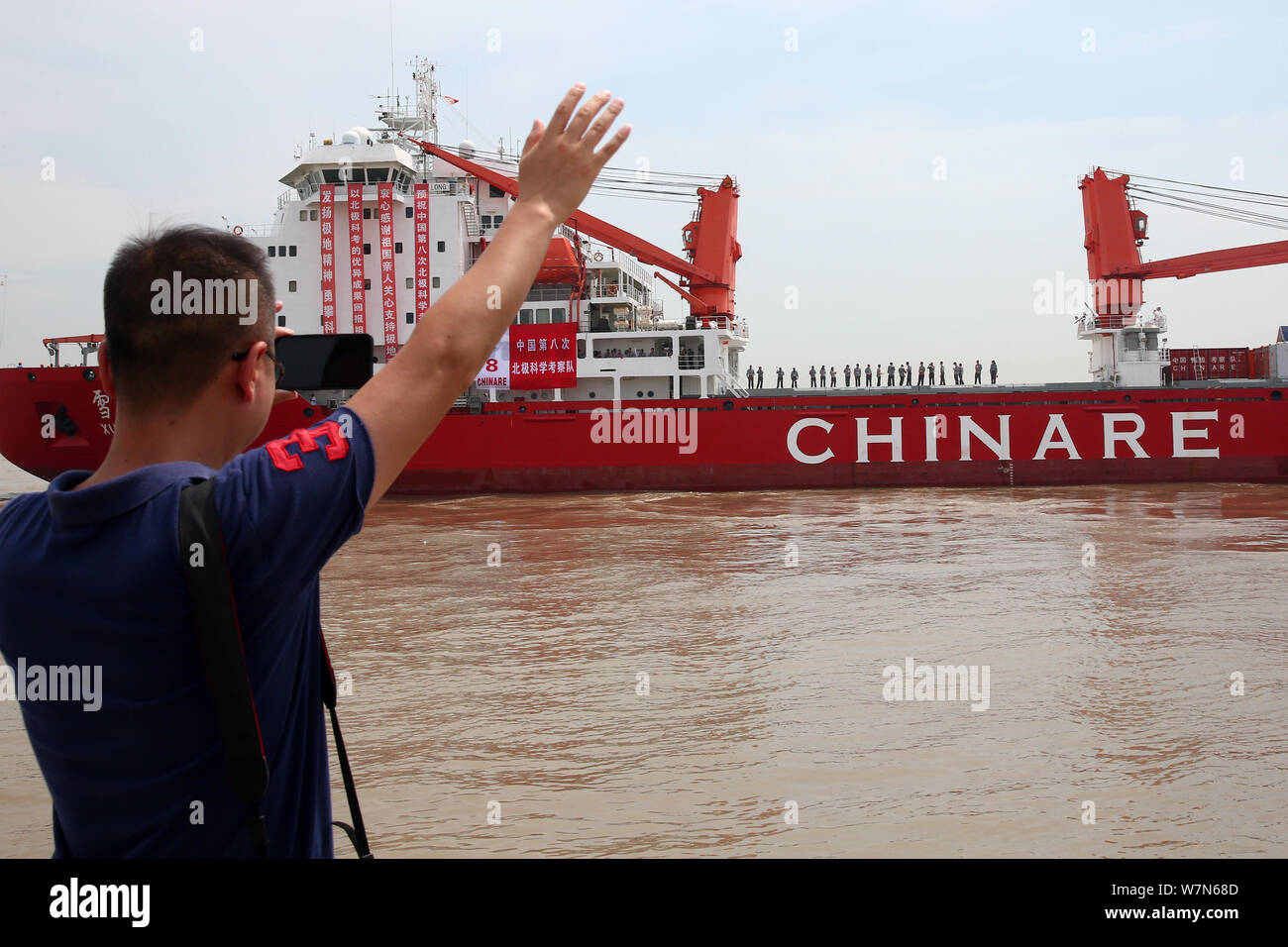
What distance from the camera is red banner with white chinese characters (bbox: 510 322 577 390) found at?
20750 millimetres

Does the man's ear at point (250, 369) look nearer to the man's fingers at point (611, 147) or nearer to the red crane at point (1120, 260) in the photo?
the man's fingers at point (611, 147)

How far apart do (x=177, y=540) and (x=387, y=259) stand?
72.1 feet

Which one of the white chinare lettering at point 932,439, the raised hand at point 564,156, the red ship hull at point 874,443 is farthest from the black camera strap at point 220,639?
the white chinare lettering at point 932,439

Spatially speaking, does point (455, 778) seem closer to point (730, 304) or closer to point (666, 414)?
point (666, 414)

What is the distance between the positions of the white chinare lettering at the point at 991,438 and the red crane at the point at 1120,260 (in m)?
4.30

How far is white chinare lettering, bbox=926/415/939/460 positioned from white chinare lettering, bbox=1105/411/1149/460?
Result: 3.43 metres

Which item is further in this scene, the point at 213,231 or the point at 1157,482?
the point at 1157,482

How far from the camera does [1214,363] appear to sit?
25.2 m

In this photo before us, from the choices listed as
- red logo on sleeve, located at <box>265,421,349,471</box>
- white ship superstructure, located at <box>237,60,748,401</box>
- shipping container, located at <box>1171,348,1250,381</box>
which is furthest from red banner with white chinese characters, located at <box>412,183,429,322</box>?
red logo on sleeve, located at <box>265,421,349,471</box>

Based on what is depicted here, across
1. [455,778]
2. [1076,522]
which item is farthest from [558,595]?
[1076,522]

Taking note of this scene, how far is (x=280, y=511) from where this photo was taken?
865mm

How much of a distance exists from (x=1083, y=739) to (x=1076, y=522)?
9.74m

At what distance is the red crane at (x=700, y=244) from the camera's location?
22.0 meters

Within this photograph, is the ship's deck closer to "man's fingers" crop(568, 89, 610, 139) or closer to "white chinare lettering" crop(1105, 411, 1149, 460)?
"white chinare lettering" crop(1105, 411, 1149, 460)
